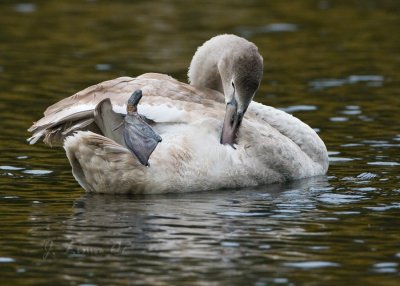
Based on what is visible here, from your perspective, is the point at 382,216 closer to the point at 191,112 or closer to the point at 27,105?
the point at 191,112

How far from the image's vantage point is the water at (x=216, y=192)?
9.53 m

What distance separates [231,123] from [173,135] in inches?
25.8

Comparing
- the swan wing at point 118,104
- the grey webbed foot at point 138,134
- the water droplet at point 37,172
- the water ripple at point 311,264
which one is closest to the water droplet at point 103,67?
the water droplet at point 37,172

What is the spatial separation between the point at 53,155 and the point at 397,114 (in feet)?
15.3

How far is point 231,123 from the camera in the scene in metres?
12.5

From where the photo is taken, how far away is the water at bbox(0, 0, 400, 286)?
9.53 meters

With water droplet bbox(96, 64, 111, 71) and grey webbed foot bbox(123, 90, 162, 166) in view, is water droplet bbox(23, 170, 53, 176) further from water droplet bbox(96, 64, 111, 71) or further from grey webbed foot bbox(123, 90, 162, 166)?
water droplet bbox(96, 64, 111, 71)

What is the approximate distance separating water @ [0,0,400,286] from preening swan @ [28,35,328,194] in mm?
209

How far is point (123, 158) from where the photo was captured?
11.9 metres

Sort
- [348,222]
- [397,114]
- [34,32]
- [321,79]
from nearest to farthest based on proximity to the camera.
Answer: [348,222] → [397,114] → [321,79] → [34,32]

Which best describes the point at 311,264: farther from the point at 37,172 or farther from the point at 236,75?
the point at 37,172

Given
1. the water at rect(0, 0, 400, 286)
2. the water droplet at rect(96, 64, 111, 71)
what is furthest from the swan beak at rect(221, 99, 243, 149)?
the water droplet at rect(96, 64, 111, 71)

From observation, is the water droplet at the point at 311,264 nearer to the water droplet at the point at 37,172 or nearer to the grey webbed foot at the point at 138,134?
the grey webbed foot at the point at 138,134

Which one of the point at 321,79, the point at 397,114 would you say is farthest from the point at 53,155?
the point at 321,79
